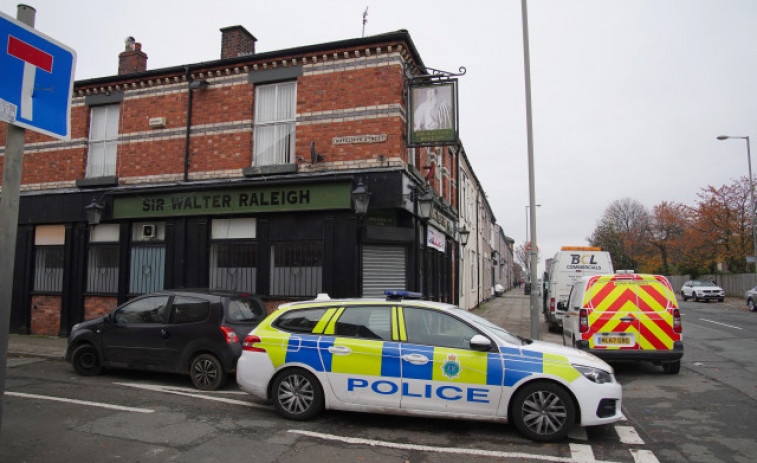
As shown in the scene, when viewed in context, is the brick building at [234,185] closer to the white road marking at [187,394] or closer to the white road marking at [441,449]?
the white road marking at [187,394]

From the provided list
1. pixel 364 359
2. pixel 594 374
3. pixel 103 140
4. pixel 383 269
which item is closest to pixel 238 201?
pixel 383 269

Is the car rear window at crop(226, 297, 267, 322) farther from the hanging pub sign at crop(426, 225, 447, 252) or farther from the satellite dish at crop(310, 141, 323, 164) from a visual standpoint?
the hanging pub sign at crop(426, 225, 447, 252)

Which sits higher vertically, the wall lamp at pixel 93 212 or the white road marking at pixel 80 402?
the wall lamp at pixel 93 212

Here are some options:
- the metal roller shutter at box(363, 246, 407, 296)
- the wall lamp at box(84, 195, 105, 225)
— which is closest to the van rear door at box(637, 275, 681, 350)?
the metal roller shutter at box(363, 246, 407, 296)

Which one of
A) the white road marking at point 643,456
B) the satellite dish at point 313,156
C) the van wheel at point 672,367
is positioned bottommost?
the white road marking at point 643,456

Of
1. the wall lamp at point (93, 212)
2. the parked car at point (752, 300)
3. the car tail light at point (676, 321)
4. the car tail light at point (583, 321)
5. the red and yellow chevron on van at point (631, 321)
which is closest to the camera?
the car tail light at point (676, 321)

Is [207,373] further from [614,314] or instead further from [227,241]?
[614,314]

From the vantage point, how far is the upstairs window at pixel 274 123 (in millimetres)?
12117

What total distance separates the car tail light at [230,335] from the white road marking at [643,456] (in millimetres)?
5580

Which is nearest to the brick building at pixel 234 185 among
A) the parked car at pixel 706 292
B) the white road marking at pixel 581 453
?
the white road marking at pixel 581 453

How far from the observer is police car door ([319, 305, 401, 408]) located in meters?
5.62

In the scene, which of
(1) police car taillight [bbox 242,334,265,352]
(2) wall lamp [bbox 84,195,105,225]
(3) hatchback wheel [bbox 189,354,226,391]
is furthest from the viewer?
(2) wall lamp [bbox 84,195,105,225]

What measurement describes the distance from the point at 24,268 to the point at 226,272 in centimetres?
676

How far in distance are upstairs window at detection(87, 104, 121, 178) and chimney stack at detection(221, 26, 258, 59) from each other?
3.54 m
